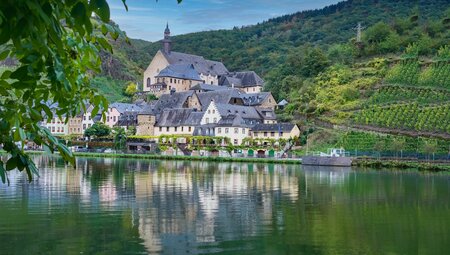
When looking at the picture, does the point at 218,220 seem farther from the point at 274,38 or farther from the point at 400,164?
the point at 274,38

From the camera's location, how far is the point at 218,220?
1731 cm

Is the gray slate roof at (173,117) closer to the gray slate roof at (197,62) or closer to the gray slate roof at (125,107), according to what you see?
the gray slate roof at (125,107)

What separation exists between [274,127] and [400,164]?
2158 centimetres

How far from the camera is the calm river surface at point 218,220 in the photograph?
1332cm

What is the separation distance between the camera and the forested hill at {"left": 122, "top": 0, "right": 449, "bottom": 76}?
5310 inches

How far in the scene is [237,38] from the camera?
17612 cm

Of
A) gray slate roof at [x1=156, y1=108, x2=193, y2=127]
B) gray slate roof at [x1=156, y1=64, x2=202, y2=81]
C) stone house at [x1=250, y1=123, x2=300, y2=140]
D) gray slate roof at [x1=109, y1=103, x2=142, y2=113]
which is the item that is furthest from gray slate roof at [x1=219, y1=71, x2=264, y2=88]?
stone house at [x1=250, y1=123, x2=300, y2=140]

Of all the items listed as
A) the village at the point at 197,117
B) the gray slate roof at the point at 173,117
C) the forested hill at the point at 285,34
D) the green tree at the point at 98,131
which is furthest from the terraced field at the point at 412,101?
the forested hill at the point at 285,34

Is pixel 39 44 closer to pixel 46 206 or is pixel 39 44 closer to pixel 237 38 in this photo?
pixel 46 206

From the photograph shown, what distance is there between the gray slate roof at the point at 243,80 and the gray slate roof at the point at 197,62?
4.44 m

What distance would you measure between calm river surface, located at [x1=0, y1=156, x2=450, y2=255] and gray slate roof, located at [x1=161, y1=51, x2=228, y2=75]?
81.3m

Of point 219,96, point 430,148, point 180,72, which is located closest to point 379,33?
point 219,96

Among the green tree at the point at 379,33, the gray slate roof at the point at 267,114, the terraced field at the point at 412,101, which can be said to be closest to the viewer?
the terraced field at the point at 412,101

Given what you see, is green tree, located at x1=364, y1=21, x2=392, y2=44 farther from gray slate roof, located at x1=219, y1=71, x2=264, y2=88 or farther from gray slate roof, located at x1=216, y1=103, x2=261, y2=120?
gray slate roof, located at x1=216, y1=103, x2=261, y2=120
